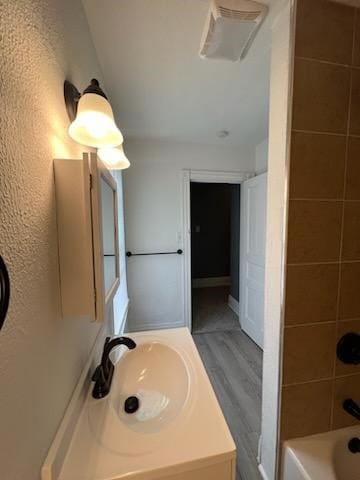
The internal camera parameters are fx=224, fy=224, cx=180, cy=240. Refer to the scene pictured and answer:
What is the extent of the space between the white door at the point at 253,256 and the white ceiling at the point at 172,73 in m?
0.63

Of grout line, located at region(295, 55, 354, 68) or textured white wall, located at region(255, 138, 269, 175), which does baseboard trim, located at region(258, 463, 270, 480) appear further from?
textured white wall, located at region(255, 138, 269, 175)

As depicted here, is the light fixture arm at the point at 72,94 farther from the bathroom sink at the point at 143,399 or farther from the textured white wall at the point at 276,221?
the bathroom sink at the point at 143,399

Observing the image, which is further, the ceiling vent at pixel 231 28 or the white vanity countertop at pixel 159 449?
the ceiling vent at pixel 231 28

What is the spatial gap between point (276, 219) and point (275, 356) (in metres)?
0.66

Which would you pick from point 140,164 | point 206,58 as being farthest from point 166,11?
point 140,164

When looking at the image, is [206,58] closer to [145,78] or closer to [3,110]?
[145,78]

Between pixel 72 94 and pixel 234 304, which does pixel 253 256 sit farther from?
pixel 72 94

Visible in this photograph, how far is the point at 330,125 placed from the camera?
965mm

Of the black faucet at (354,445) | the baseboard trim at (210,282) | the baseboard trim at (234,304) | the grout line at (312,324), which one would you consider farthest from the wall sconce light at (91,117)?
the baseboard trim at (210,282)

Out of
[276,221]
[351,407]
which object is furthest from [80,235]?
[351,407]

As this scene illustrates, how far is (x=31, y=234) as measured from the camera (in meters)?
0.50

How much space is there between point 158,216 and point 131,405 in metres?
1.98

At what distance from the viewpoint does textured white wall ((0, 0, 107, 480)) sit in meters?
0.41

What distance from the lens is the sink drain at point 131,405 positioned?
82 cm
